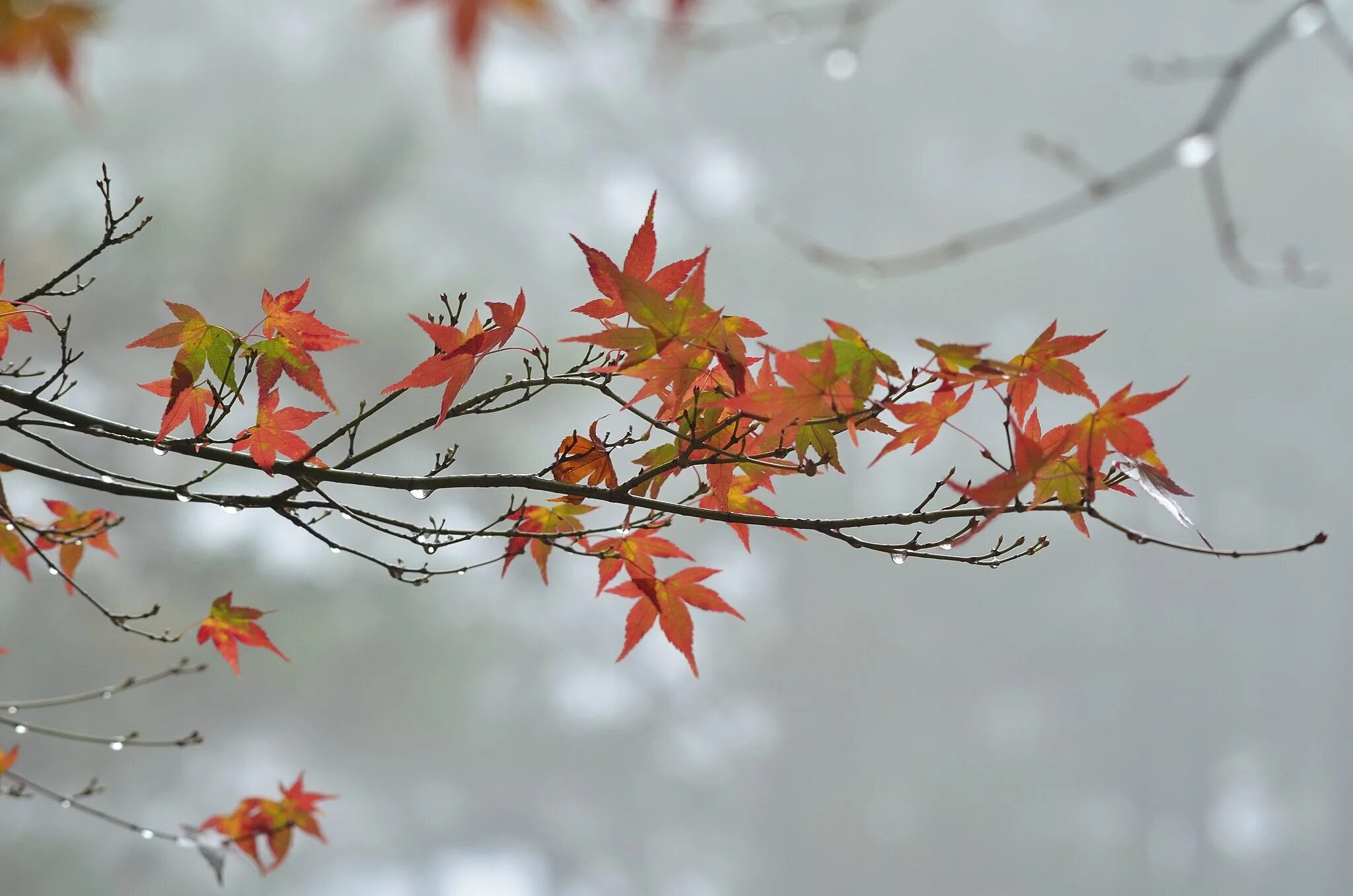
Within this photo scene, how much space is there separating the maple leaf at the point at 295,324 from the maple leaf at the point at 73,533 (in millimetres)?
583

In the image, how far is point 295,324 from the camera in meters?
1.57

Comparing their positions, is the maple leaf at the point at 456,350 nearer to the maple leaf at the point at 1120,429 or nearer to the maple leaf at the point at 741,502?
the maple leaf at the point at 741,502

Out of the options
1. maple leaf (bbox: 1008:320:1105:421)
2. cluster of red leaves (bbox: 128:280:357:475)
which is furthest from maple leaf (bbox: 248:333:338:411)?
maple leaf (bbox: 1008:320:1105:421)

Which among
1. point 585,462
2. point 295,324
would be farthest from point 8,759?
point 585,462

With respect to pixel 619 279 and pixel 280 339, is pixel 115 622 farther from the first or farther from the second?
pixel 619 279

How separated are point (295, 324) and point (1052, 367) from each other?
1208mm

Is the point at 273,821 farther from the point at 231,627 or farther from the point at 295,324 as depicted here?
the point at 295,324

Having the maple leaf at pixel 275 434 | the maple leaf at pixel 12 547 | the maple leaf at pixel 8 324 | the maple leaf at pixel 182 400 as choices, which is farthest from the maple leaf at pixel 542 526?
the maple leaf at pixel 12 547

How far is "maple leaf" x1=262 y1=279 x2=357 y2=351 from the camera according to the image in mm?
1562

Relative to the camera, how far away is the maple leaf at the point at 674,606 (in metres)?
1.62

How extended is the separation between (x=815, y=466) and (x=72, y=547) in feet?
6.03

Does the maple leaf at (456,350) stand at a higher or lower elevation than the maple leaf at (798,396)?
higher

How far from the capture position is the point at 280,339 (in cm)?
156

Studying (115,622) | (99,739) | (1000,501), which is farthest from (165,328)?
(1000,501)
